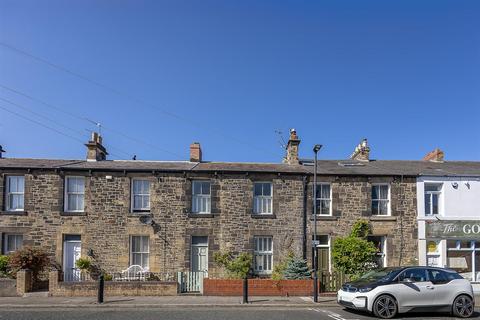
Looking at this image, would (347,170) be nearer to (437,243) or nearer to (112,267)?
(437,243)

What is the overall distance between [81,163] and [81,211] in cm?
256

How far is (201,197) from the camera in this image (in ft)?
68.1

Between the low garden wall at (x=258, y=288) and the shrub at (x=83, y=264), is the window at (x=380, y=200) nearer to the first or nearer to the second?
the low garden wall at (x=258, y=288)

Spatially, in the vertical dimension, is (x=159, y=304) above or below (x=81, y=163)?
below

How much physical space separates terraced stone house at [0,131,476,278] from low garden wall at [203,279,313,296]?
301 cm

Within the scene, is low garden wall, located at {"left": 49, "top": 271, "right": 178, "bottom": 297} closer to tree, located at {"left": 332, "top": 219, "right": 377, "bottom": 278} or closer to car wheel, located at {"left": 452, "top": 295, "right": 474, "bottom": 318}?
tree, located at {"left": 332, "top": 219, "right": 377, "bottom": 278}

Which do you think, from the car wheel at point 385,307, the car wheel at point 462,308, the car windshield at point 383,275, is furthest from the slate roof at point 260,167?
the car wheel at point 385,307

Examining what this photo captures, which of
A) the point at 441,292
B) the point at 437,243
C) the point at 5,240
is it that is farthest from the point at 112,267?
the point at 437,243

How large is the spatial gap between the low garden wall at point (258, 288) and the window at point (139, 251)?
426 centimetres

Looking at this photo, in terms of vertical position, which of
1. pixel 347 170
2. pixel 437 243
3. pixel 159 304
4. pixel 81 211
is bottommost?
pixel 159 304

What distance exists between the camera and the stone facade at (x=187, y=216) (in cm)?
1981

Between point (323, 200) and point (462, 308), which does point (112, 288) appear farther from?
point (462, 308)

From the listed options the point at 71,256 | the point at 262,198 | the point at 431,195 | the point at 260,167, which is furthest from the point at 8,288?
the point at 431,195

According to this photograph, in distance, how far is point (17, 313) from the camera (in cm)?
1315
